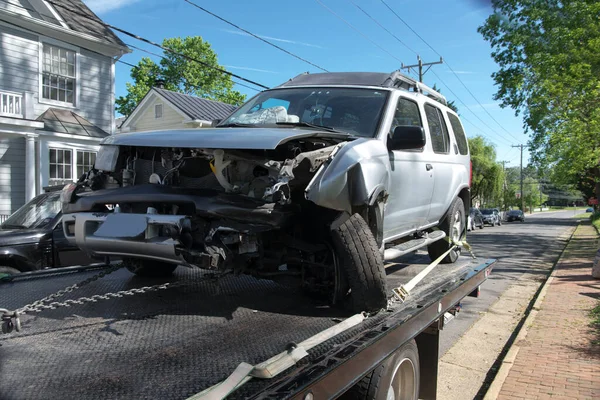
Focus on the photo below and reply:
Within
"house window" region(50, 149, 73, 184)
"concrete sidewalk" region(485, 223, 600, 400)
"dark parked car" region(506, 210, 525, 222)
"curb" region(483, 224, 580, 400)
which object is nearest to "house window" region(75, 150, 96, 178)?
"house window" region(50, 149, 73, 184)

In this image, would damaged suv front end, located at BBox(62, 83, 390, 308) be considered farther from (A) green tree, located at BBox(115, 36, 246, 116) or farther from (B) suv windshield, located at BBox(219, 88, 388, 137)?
(A) green tree, located at BBox(115, 36, 246, 116)

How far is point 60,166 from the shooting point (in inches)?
554

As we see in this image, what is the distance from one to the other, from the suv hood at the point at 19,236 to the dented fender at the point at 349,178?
5146 millimetres

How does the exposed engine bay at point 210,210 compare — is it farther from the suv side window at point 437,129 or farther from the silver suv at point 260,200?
the suv side window at point 437,129

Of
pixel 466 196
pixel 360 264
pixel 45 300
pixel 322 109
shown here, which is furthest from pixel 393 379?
pixel 466 196

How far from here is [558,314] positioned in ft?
24.0

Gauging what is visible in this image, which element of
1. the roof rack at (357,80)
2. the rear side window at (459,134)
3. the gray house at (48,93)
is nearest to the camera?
the roof rack at (357,80)

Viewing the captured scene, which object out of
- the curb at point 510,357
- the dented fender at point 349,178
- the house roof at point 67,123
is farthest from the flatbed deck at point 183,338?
the house roof at point 67,123

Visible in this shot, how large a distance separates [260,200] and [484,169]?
192 feet

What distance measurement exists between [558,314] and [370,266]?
5.45 m

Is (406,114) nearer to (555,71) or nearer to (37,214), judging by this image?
(37,214)

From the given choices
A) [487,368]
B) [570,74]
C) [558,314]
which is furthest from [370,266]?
[570,74]

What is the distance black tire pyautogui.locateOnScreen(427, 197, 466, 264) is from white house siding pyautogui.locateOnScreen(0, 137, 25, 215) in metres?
11.8

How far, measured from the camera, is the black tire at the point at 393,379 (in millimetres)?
2803
